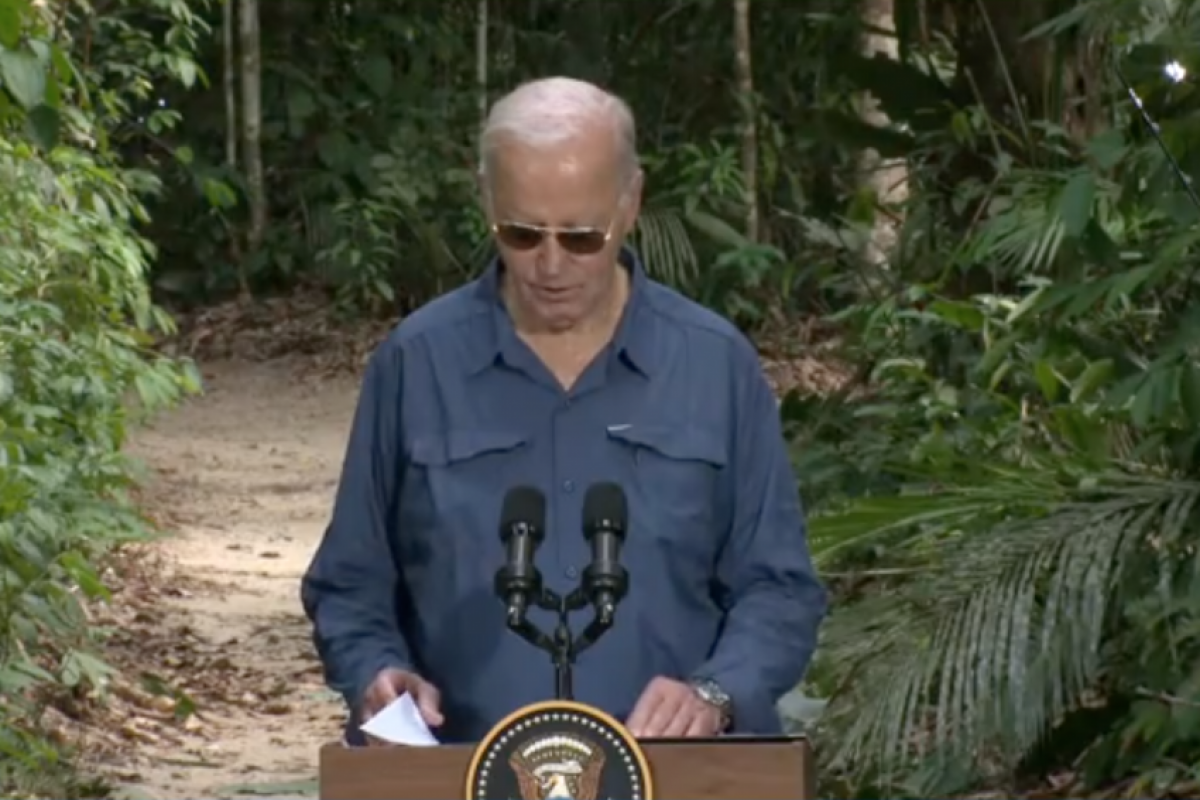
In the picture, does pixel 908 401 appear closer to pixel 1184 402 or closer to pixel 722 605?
pixel 1184 402

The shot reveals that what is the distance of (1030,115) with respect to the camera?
8.55m

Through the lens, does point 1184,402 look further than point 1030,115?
No

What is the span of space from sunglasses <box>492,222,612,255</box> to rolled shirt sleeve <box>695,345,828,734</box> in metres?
0.27

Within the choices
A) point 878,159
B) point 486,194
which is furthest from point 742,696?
point 878,159

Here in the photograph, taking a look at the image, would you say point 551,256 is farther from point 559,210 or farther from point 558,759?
point 558,759

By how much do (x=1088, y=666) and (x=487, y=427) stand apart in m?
2.81

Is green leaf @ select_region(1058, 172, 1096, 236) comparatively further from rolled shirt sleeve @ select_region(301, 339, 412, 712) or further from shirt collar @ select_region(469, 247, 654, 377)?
rolled shirt sleeve @ select_region(301, 339, 412, 712)

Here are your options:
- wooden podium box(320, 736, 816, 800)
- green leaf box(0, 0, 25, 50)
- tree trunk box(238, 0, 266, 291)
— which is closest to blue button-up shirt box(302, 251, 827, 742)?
wooden podium box(320, 736, 816, 800)

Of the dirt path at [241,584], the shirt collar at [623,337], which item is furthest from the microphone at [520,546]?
the dirt path at [241,584]

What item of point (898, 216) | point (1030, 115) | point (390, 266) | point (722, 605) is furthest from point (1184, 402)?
point (390, 266)

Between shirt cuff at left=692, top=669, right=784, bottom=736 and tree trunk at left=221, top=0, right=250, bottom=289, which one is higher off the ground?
shirt cuff at left=692, top=669, right=784, bottom=736

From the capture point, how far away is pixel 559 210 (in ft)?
10.00

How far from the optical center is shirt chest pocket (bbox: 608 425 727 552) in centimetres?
313

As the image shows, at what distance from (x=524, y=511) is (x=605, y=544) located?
96 mm
